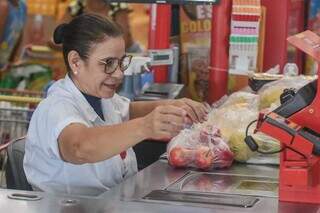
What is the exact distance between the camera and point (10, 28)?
21.9 feet

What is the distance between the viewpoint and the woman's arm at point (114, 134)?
216 cm

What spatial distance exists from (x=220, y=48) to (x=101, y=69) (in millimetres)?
1248

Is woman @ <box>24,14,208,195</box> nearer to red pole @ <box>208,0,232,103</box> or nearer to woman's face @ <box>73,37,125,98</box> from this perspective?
woman's face @ <box>73,37,125,98</box>

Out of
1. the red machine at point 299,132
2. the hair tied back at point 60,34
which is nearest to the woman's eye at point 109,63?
the hair tied back at point 60,34

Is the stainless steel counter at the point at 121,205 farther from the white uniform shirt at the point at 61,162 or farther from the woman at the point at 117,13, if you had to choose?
the woman at the point at 117,13

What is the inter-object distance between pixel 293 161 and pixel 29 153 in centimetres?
105

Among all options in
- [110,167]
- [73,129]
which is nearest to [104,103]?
[110,167]

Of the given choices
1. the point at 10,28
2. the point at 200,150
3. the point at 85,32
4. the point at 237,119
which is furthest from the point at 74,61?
the point at 10,28

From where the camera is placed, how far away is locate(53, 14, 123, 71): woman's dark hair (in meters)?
2.63

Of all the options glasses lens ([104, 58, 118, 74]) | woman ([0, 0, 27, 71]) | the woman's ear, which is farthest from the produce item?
woman ([0, 0, 27, 71])

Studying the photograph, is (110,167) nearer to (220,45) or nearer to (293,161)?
(293,161)

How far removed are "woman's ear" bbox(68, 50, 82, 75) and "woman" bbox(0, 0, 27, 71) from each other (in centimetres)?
395

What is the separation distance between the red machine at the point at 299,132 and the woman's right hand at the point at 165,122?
0.23 m

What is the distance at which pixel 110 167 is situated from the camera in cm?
272
